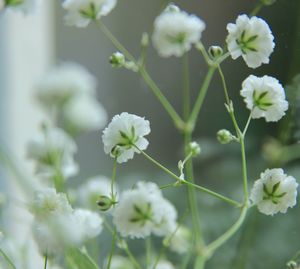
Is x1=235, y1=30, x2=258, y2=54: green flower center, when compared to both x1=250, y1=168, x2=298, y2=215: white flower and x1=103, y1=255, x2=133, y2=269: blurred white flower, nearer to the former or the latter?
x1=250, y1=168, x2=298, y2=215: white flower

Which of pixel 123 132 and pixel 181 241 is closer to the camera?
pixel 123 132

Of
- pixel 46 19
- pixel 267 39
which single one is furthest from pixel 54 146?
pixel 46 19

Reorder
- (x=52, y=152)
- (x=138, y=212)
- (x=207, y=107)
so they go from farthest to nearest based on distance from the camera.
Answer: (x=207, y=107) < (x=52, y=152) < (x=138, y=212)

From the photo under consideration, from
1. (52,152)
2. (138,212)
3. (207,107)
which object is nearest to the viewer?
(138,212)

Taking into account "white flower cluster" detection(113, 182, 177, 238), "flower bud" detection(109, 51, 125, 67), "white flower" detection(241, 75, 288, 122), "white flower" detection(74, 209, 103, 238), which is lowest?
"white flower cluster" detection(113, 182, 177, 238)

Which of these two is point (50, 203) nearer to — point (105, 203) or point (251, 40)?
point (105, 203)

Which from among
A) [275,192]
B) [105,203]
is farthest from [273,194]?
[105,203]

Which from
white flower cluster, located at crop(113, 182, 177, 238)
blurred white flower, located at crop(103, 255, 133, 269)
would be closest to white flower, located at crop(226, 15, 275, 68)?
white flower cluster, located at crop(113, 182, 177, 238)

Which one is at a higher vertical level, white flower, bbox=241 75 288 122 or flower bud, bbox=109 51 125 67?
flower bud, bbox=109 51 125 67
